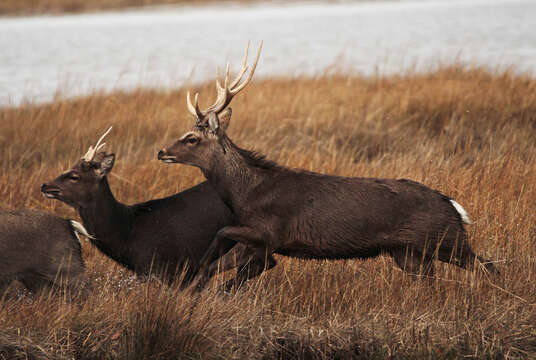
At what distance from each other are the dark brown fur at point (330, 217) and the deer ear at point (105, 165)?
708 millimetres

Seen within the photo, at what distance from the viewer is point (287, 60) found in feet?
64.0

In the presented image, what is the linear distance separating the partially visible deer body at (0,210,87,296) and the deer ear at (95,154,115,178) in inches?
23.7

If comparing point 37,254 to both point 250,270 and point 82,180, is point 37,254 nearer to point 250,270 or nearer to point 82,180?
point 82,180

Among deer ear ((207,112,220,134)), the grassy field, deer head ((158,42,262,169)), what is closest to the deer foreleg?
the grassy field

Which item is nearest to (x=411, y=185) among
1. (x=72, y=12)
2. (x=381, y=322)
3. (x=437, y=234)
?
(x=437, y=234)

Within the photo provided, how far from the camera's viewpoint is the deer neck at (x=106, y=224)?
5930 mm

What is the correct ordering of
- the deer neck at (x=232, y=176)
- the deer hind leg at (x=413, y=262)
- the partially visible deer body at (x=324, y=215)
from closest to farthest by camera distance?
1. the partially visible deer body at (x=324, y=215)
2. the deer hind leg at (x=413, y=262)
3. the deer neck at (x=232, y=176)

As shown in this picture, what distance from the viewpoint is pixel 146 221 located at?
19.7ft

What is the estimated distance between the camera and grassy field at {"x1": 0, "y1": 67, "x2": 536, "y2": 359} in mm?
4727

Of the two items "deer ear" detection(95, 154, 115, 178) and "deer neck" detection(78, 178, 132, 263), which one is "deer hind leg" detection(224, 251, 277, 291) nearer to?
"deer neck" detection(78, 178, 132, 263)

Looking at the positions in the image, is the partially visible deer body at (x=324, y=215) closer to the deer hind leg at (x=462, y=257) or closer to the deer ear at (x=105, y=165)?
the deer hind leg at (x=462, y=257)

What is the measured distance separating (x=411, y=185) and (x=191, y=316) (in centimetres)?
177

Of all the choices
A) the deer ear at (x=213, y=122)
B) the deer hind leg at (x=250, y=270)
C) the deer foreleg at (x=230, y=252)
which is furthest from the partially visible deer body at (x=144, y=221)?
the deer ear at (x=213, y=122)

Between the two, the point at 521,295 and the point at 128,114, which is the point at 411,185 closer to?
the point at 521,295
